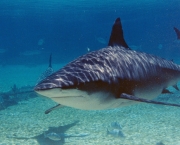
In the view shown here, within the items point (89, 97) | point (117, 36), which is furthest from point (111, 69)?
point (117, 36)

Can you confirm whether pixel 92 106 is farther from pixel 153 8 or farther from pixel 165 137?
pixel 153 8

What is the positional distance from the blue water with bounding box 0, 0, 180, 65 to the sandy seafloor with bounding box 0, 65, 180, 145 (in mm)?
33492

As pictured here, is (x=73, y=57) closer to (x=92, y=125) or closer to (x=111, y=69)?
(x=92, y=125)

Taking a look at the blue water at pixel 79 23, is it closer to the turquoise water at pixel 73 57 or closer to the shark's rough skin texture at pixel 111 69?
the turquoise water at pixel 73 57

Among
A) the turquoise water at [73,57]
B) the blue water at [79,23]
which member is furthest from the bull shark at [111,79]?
the blue water at [79,23]

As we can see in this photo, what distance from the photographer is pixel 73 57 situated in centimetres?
Result: 5256

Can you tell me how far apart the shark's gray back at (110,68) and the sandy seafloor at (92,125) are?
390 cm

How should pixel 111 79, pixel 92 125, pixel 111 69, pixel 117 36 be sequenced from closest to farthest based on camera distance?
pixel 111 79 → pixel 111 69 → pixel 117 36 → pixel 92 125

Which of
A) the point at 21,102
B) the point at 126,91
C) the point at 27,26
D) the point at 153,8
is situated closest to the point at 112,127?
the point at 126,91

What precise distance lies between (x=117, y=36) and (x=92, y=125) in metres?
6.31

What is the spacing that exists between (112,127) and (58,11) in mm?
52538

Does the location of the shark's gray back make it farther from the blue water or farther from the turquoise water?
the blue water

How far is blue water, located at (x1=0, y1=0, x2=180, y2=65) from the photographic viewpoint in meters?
51.7

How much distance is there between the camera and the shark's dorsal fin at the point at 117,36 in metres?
4.57
